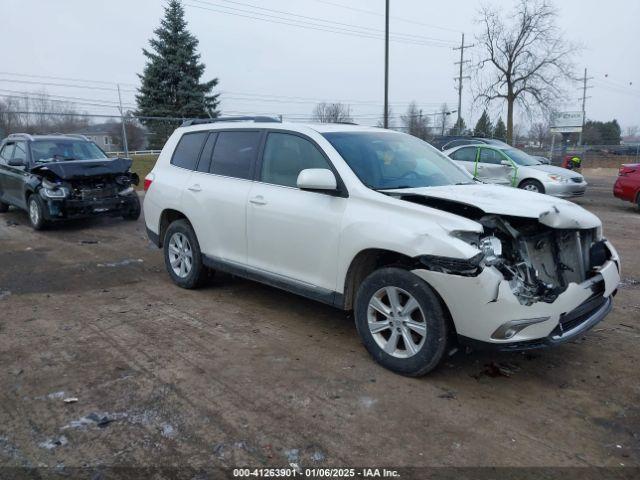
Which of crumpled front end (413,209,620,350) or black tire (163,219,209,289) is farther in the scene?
black tire (163,219,209,289)

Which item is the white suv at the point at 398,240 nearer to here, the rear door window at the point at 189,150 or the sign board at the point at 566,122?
the rear door window at the point at 189,150

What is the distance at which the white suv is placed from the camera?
11.2ft

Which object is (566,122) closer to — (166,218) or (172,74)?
(172,74)

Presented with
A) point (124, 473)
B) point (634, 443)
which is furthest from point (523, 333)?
point (124, 473)

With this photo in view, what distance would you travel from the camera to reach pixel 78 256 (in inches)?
303

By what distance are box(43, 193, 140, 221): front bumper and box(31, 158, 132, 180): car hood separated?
46 centimetres

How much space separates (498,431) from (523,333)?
653 mm

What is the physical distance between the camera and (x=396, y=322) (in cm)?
377

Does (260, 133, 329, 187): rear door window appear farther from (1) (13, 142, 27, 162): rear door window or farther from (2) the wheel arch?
(1) (13, 142, 27, 162): rear door window

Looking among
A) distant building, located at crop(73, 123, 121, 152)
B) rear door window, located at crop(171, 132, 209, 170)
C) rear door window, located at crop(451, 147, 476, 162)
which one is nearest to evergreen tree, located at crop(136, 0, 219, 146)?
distant building, located at crop(73, 123, 121, 152)

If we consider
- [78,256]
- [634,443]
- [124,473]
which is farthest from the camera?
[78,256]

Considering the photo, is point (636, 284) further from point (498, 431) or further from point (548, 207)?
point (498, 431)

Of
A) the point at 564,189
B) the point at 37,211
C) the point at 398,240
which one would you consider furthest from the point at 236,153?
the point at 564,189

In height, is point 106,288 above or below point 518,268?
below
